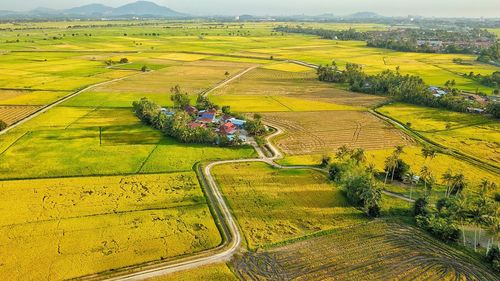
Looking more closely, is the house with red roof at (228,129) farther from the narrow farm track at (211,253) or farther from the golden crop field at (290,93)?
the golden crop field at (290,93)

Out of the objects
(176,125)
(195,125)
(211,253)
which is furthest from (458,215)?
(195,125)

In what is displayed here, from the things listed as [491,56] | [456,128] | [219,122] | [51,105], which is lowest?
[51,105]

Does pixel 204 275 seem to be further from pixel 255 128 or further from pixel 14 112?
pixel 14 112

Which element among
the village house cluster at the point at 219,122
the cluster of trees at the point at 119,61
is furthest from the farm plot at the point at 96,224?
the cluster of trees at the point at 119,61

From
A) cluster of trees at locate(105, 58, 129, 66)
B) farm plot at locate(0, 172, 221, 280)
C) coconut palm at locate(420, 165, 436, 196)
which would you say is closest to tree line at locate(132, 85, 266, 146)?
farm plot at locate(0, 172, 221, 280)

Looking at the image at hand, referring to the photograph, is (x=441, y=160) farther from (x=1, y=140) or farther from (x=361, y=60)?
(x=361, y=60)

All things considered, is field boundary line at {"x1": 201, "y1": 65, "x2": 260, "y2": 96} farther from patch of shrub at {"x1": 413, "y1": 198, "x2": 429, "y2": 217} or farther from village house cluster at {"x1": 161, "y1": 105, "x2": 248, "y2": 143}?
patch of shrub at {"x1": 413, "y1": 198, "x2": 429, "y2": 217}
